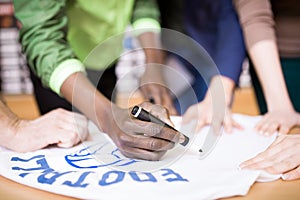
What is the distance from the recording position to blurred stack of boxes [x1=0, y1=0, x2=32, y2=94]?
1.81m

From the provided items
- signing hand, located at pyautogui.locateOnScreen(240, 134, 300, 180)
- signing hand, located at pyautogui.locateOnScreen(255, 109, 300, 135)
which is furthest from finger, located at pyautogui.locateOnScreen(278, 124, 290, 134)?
signing hand, located at pyautogui.locateOnScreen(240, 134, 300, 180)

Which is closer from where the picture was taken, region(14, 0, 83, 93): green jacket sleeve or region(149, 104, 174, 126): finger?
region(149, 104, 174, 126): finger

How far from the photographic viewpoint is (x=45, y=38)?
28.6 inches

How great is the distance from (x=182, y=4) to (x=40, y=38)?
0.41m

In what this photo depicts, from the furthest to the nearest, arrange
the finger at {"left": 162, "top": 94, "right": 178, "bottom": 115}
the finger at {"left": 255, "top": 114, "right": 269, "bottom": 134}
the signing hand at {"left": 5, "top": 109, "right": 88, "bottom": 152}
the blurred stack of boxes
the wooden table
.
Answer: the blurred stack of boxes
the finger at {"left": 162, "top": 94, "right": 178, "bottom": 115}
the finger at {"left": 255, "top": 114, "right": 269, "bottom": 134}
the signing hand at {"left": 5, "top": 109, "right": 88, "bottom": 152}
the wooden table

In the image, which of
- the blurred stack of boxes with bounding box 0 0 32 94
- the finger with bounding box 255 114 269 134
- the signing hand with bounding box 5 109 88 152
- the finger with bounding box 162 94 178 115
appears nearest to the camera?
the signing hand with bounding box 5 109 88 152

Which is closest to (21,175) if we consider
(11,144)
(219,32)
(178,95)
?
(11,144)

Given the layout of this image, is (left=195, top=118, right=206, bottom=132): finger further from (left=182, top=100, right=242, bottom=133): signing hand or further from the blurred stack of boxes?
the blurred stack of boxes

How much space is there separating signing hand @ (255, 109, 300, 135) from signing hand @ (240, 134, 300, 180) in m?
0.13

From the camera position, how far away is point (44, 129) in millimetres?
669

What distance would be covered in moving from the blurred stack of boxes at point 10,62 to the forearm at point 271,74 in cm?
119

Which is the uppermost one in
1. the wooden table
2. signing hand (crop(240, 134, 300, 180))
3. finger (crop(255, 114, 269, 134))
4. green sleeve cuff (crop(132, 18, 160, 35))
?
green sleeve cuff (crop(132, 18, 160, 35))

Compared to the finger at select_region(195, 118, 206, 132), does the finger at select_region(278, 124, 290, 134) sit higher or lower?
higher

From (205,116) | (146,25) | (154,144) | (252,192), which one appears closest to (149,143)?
(154,144)
